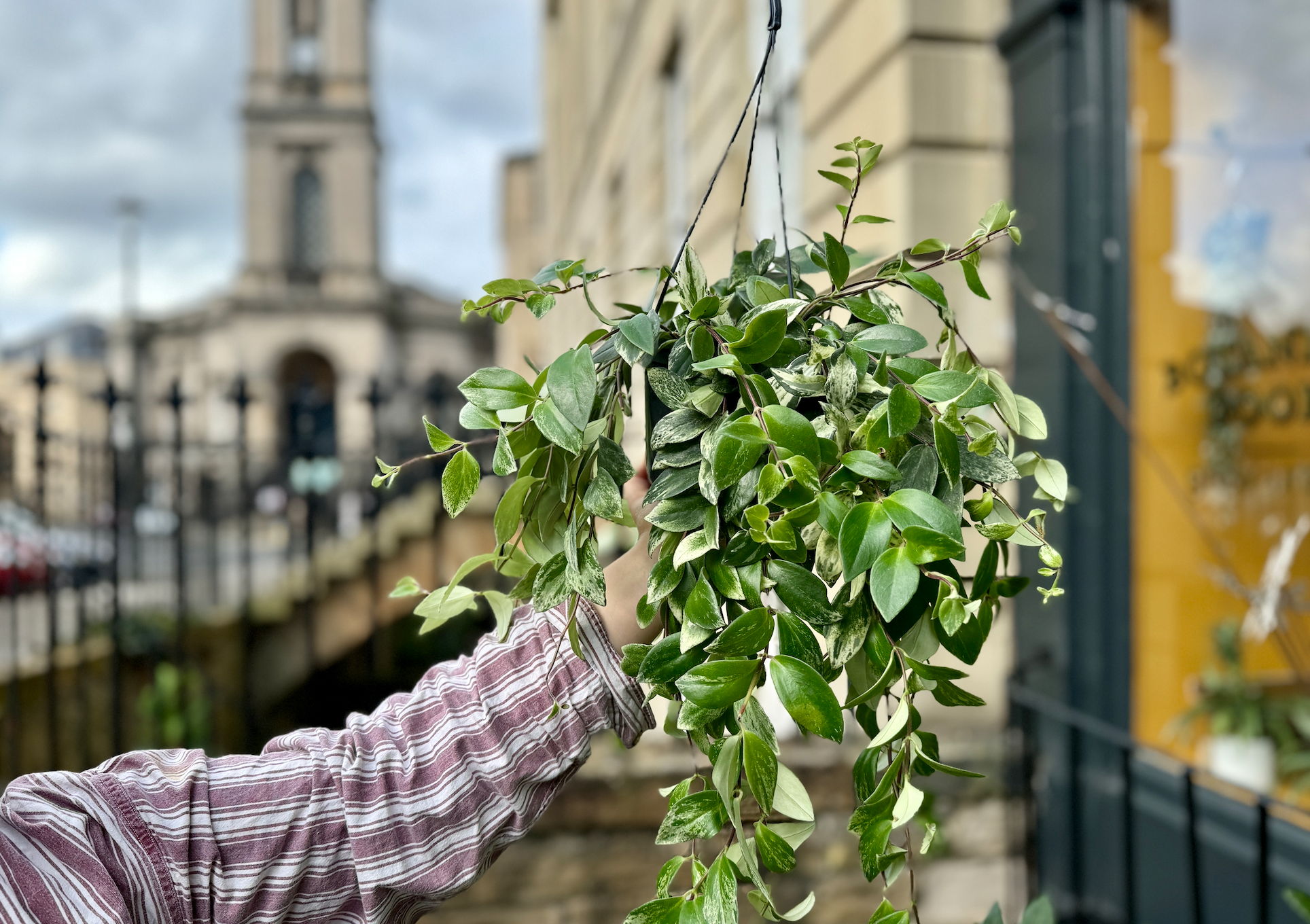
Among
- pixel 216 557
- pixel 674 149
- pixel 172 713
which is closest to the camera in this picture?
pixel 172 713

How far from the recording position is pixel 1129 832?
232 cm

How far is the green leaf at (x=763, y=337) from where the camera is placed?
833 mm

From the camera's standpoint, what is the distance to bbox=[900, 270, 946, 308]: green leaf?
37.1 inches

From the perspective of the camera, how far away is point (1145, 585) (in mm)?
2941

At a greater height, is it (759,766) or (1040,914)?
(759,766)

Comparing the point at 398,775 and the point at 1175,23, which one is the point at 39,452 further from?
the point at 1175,23

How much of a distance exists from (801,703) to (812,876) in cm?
258

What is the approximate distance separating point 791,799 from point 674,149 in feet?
21.4

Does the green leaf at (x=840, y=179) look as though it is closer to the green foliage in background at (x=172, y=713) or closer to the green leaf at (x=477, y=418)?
the green leaf at (x=477, y=418)

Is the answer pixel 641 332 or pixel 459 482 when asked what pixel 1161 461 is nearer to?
pixel 641 332

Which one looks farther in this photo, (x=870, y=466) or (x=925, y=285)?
(x=925, y=285)

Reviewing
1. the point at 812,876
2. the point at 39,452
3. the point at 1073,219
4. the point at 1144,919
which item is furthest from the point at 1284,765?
the point at 39,452

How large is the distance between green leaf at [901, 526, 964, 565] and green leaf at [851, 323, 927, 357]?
0.70 feet

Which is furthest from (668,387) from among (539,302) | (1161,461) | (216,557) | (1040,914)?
(216,557)
